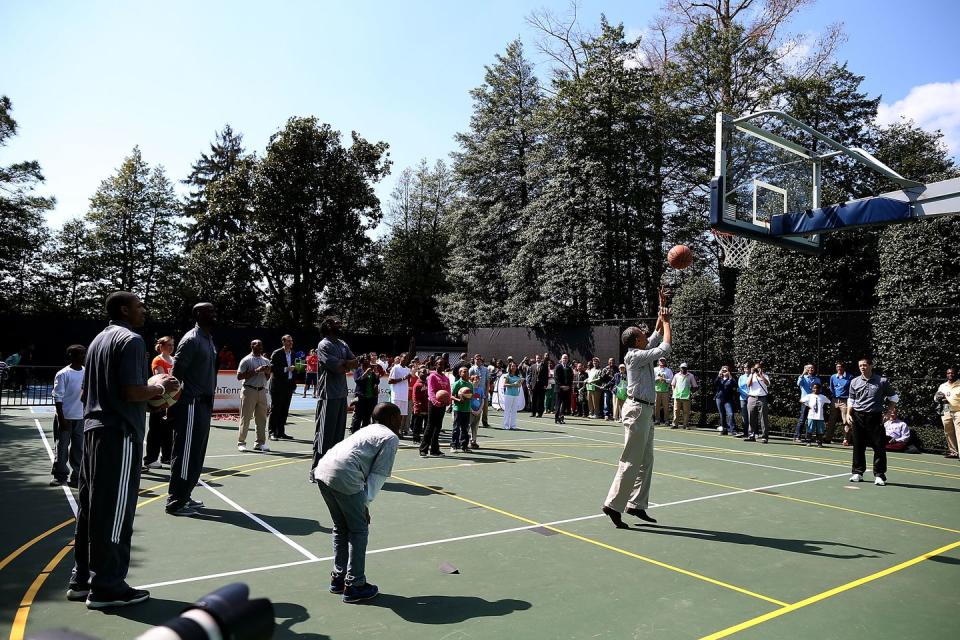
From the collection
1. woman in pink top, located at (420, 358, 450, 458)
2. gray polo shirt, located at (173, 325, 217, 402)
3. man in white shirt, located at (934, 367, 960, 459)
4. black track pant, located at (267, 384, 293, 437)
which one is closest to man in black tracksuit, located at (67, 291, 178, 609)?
gray polo shirt, located at (173, 325, 217, 402)

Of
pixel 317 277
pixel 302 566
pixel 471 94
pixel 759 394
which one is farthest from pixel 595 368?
pixel 317 277

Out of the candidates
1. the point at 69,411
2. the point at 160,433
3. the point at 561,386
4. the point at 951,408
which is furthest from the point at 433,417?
the point at 951,408

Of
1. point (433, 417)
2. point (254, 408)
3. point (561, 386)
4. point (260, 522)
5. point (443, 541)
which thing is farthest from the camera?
point (561, 386)

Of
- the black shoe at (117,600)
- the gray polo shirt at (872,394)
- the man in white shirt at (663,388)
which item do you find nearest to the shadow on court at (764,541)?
the gray polo shirt at (872,394)

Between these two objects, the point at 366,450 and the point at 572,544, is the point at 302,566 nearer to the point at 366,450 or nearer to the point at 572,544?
the point at 366,450

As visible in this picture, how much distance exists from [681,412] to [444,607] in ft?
55.0

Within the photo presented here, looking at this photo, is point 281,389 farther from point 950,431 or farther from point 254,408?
point 950,431

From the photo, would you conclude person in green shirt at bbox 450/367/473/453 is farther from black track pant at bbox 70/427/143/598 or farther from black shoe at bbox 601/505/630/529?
black track pant at bbox 70/427/143/598

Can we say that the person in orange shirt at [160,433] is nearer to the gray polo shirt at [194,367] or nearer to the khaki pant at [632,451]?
the gray polo shirt at [194,367]

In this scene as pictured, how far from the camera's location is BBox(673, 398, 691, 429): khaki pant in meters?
19.8

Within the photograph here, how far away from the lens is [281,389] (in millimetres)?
14148

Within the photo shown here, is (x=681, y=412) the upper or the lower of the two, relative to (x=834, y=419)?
lower

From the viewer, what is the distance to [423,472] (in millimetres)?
10695

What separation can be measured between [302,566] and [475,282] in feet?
105
